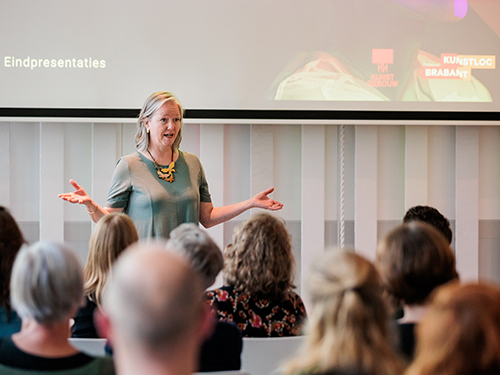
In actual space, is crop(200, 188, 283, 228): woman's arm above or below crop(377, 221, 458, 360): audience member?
above

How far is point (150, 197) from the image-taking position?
282 cm

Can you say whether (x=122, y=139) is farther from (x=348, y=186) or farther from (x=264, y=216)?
(x=264, y=216)

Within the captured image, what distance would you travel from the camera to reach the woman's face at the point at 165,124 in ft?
9.41

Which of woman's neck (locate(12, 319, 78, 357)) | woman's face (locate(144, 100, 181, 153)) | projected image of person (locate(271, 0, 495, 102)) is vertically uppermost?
projected image of person (locate(271, 0, 495, 102))

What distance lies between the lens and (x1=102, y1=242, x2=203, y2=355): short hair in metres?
0.84

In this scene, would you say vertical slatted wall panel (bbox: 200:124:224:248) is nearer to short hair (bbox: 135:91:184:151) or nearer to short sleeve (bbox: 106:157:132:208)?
short hair (bbox: 135:91:184:151)

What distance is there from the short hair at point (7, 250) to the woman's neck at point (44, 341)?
476mm

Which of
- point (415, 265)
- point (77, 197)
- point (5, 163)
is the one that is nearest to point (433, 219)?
point (415, 265)

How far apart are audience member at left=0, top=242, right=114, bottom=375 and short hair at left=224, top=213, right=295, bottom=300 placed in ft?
2.52

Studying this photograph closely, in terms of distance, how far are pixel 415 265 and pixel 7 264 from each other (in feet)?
4.16

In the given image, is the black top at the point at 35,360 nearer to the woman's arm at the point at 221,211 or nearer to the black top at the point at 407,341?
the black top at the point at 407,341

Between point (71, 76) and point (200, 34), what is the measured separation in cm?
94

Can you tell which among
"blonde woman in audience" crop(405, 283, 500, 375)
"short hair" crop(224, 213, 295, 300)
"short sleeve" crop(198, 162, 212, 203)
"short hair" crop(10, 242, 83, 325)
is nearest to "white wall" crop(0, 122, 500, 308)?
"short sleeve" crop(198, 162, 212, 203)

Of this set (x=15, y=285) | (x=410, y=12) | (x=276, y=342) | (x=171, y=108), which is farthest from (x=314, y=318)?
(x=410, y=12)
